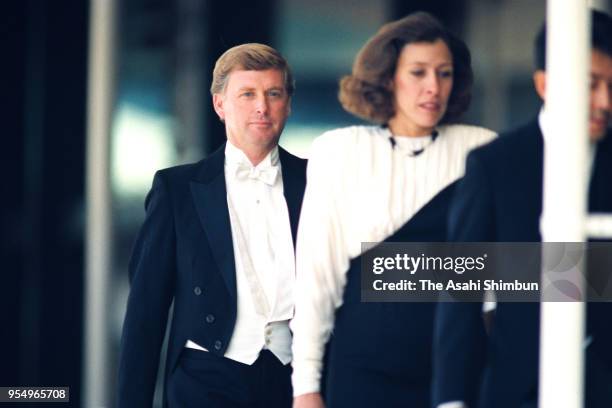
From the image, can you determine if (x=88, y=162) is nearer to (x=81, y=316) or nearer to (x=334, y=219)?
(x=81, y=316)

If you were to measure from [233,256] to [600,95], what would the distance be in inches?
30.0

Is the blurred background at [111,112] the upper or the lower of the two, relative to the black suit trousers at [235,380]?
upper

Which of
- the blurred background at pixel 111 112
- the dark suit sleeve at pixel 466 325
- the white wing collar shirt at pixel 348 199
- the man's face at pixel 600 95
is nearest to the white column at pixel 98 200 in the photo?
the blurred background at pixel 111 112

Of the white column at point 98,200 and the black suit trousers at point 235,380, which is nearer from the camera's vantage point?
the black suit trousers at point 235,380

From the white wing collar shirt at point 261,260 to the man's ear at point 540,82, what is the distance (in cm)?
52

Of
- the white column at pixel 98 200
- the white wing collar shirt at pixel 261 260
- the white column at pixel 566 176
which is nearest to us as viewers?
the white column at pixel 566 176

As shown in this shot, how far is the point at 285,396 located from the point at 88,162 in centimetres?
85

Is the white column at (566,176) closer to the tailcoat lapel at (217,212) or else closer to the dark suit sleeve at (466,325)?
the dark suit sleeve at (466,325)

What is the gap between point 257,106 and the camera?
6.97 ft

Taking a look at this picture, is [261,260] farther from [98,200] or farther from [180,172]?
[98,200]

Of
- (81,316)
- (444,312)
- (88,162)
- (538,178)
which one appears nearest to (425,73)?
(538,178)

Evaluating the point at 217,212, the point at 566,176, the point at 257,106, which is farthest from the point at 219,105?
the point at 566,176

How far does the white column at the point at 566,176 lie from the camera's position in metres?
1.87

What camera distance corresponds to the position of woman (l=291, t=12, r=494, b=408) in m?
2.00
